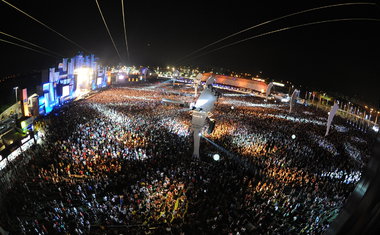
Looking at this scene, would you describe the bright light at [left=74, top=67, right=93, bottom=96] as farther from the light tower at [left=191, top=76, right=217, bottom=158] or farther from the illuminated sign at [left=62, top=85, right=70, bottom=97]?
the light tower at [left=191, top=76, right=217, bottom=158]

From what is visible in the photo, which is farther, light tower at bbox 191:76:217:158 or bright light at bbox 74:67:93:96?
bright light at bbox 74:67:93:96

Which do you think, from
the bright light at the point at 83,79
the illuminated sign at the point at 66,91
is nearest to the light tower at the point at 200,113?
the illuminated sign at the point at 66,91

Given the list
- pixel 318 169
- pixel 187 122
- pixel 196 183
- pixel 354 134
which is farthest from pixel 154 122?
pixel 354 134

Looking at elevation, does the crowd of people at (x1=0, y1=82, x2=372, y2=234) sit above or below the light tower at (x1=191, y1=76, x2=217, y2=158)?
below

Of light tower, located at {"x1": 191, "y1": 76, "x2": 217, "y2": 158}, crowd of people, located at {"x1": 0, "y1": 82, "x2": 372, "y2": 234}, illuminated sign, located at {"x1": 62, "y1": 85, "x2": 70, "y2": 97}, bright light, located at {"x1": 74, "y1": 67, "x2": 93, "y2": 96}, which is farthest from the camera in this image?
bright light, located at {"x1": 74, "y1": 67, "x2": 93, "y2": 96}

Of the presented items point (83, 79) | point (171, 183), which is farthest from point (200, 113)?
point (83, 79)

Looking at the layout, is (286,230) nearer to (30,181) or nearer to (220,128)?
(30,181)

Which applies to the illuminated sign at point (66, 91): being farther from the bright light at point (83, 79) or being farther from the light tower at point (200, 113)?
the light tower at point (200, 113)

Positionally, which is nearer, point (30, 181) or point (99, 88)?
point (30, 181)

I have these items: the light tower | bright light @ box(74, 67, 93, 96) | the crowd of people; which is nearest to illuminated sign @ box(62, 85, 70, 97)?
bright light @ box(74, 67, 93, 96)
